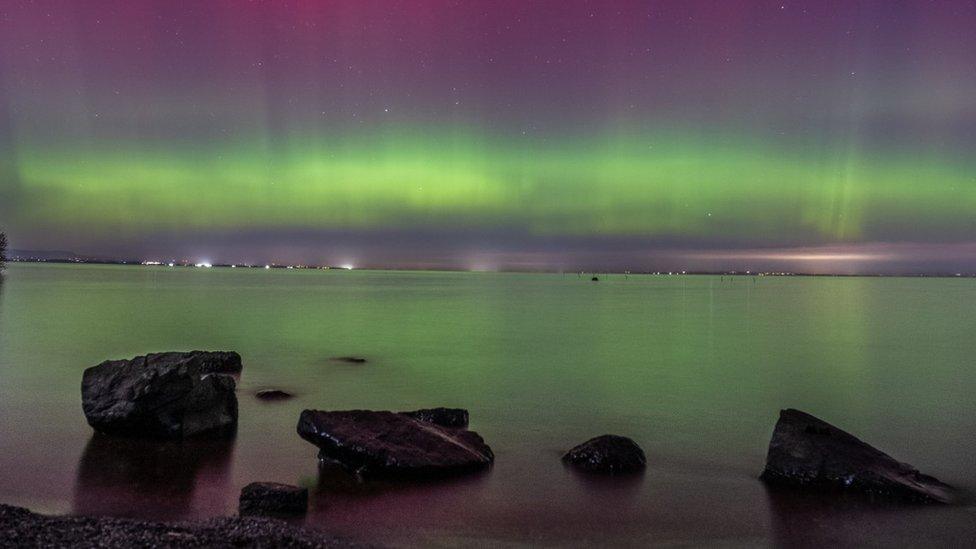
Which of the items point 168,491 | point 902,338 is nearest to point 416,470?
point 168,491

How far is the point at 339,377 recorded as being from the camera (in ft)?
74.5

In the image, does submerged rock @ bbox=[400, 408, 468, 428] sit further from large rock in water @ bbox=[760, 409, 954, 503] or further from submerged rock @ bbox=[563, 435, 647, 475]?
large rock in water @ bbox=[760, 409, 954, 503]

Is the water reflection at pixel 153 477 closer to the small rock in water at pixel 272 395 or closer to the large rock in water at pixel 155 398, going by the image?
the large rock in water at pixel 155 398

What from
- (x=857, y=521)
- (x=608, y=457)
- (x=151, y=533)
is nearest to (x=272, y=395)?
(x=608, y=457)

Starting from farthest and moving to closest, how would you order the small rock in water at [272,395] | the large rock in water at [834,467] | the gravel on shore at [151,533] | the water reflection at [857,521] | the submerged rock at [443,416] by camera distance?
the small rock in water at [272,395] < the submerged rock at [443,416] < the large rock in water at [834,467] < the water reflection at [857,521] < the gravel on shore at [151,533]

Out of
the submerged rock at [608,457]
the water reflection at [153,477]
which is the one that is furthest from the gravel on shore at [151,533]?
the submerged rock at [608,457]

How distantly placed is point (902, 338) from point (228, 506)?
133 feet

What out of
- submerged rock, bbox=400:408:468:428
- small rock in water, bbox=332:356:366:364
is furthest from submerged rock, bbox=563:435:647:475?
small rock in water, bbox=332:356:366:364

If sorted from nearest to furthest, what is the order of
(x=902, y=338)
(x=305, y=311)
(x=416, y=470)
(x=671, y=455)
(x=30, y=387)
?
(x=416, y=470) < (x=671, y=455) < (x=30, y=387) < (x=902, y=338) < (x=305, y=311)

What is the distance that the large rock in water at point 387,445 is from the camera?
11000 millimetres

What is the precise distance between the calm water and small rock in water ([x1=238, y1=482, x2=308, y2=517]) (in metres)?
0.30

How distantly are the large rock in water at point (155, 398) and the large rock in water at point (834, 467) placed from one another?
34.1 ft

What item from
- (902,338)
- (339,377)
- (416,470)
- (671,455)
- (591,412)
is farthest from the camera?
(902,338)

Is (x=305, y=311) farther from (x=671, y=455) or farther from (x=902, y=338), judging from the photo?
(x=671, y=455)
